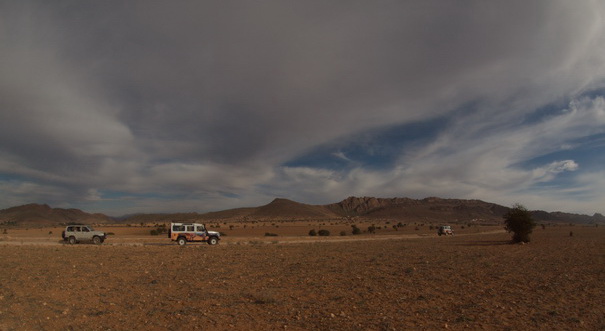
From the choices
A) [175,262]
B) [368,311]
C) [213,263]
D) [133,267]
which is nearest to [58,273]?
[133,267]

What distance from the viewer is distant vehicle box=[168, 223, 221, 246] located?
3344 cm

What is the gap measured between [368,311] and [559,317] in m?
5.10

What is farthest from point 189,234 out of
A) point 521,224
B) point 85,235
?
point 521,224

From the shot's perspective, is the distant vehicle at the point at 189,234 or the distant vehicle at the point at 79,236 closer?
the distant vehicle at the point at 189,234

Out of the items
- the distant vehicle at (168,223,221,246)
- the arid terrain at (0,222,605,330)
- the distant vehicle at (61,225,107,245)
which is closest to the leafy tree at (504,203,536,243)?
the arid terrain at (0,222,605,330)

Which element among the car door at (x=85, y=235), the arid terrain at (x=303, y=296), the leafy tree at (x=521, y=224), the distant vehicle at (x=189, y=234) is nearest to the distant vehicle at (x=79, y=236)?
the car door at (x=85, y=235)

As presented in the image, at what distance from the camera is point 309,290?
40.9 ft

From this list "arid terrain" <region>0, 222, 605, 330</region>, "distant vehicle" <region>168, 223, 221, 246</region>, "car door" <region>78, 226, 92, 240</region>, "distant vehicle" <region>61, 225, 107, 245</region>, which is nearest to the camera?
"arid terrain" <region>0, 222, 605, 330</region>

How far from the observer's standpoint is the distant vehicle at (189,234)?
→ 110 feet

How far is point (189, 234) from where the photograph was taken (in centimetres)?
3400

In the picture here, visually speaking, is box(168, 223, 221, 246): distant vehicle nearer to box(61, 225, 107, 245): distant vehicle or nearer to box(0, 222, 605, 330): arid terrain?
box(61, 225, 107, 245): distant vehicle

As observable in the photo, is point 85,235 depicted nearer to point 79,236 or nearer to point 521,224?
point 79,236

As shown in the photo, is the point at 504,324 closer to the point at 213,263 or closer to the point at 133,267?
the point at 213,263

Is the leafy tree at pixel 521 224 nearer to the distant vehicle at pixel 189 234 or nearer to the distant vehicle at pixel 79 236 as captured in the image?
the distant vehicle at pixel 189 234
